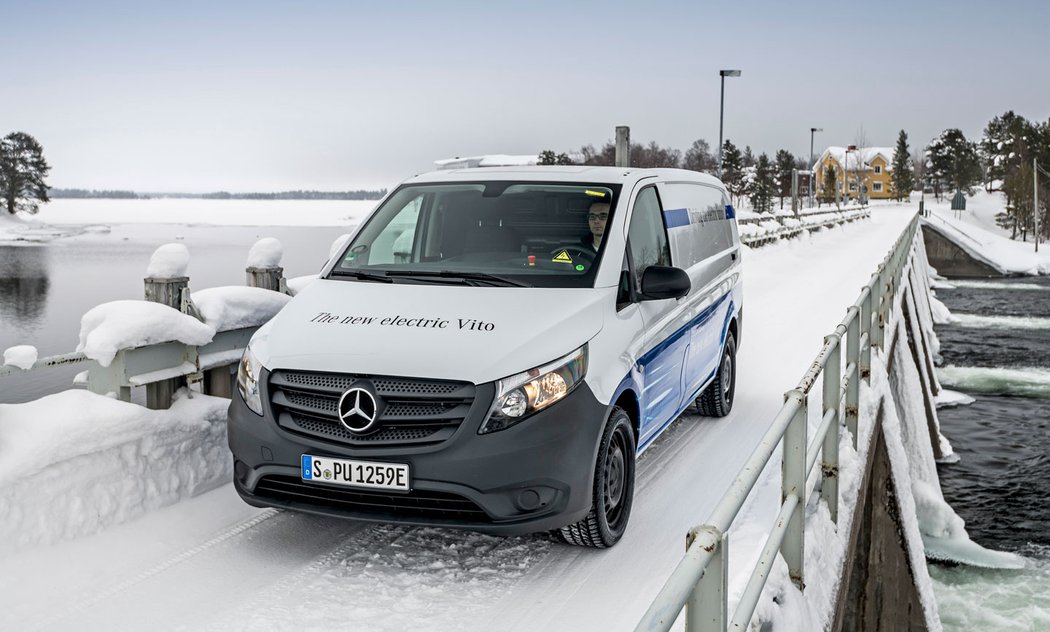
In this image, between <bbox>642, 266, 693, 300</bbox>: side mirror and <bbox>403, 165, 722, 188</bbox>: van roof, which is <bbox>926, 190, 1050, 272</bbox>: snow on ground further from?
<bbox>642, 266, 693, 300</bbox>: side mirror

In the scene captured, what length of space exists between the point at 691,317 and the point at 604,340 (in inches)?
69.6

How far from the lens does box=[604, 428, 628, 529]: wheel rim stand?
4898mm

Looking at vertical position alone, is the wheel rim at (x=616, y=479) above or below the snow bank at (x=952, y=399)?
above

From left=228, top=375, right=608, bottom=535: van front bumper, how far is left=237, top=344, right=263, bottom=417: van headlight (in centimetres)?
7

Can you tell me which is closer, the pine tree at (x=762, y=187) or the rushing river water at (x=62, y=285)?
the rushing river water at (x=62, y=285)

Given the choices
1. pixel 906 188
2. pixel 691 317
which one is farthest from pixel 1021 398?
pixel 906 188

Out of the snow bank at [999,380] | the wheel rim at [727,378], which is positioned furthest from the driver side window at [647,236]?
the snow bank at [999,380]

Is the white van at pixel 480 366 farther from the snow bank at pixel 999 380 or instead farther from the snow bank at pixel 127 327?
the snow bank at pixel 999 380

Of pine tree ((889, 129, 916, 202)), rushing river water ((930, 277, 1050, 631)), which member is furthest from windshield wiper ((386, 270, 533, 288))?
pine tree ((889, 129, 916, 202))

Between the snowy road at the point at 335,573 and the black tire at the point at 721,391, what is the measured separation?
152 centimetres

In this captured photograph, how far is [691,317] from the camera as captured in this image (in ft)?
21.0

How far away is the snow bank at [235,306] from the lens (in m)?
6.25

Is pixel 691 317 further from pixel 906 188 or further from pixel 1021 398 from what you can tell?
pixel 906 188

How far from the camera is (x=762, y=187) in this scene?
450ft
